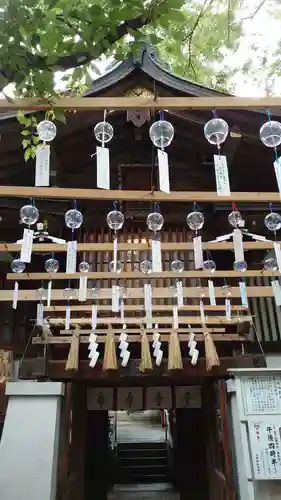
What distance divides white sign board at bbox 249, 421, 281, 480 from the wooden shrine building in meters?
0.69

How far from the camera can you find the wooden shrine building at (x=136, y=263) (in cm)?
629

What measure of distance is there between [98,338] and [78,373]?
0.62 meters

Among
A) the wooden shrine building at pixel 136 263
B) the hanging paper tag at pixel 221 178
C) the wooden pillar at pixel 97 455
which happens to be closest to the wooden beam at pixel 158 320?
the wooden shrine building at pixel 136 263

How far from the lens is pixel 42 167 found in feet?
12.0

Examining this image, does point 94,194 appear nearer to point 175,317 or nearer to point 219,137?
point 219,137

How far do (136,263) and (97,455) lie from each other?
5.80 meters

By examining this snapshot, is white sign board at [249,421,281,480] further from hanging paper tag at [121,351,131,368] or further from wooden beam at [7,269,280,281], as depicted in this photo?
wooden beam at [7,269,280,281]

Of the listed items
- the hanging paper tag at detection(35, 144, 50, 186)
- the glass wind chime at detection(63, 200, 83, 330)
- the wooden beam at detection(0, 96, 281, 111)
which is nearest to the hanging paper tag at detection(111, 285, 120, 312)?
the glass wind chime at detection(63, 200, 83, 330)

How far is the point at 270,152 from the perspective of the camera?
22.7 feet

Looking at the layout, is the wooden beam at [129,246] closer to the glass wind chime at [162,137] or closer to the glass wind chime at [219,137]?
the glass wind chime at [219,137]

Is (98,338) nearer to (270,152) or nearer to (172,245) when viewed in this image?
(172,245)

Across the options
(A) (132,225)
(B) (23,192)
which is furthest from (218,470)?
(B) (23,192)

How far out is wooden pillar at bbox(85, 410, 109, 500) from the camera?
1002 cm

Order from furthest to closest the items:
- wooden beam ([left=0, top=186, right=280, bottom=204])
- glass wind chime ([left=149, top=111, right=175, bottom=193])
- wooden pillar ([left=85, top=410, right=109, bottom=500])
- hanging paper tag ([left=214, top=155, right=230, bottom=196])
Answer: wooden pillar ([left=85, top=410, right=109, bottom=500]) < wooden beam ([left=0, top=186, right=280, bottom=204]) < hanging paper tag ([left=214, top=155, right=230, bottom=196]) < glass wind chime ([left=149, top=111, right=175, bottom=193])
